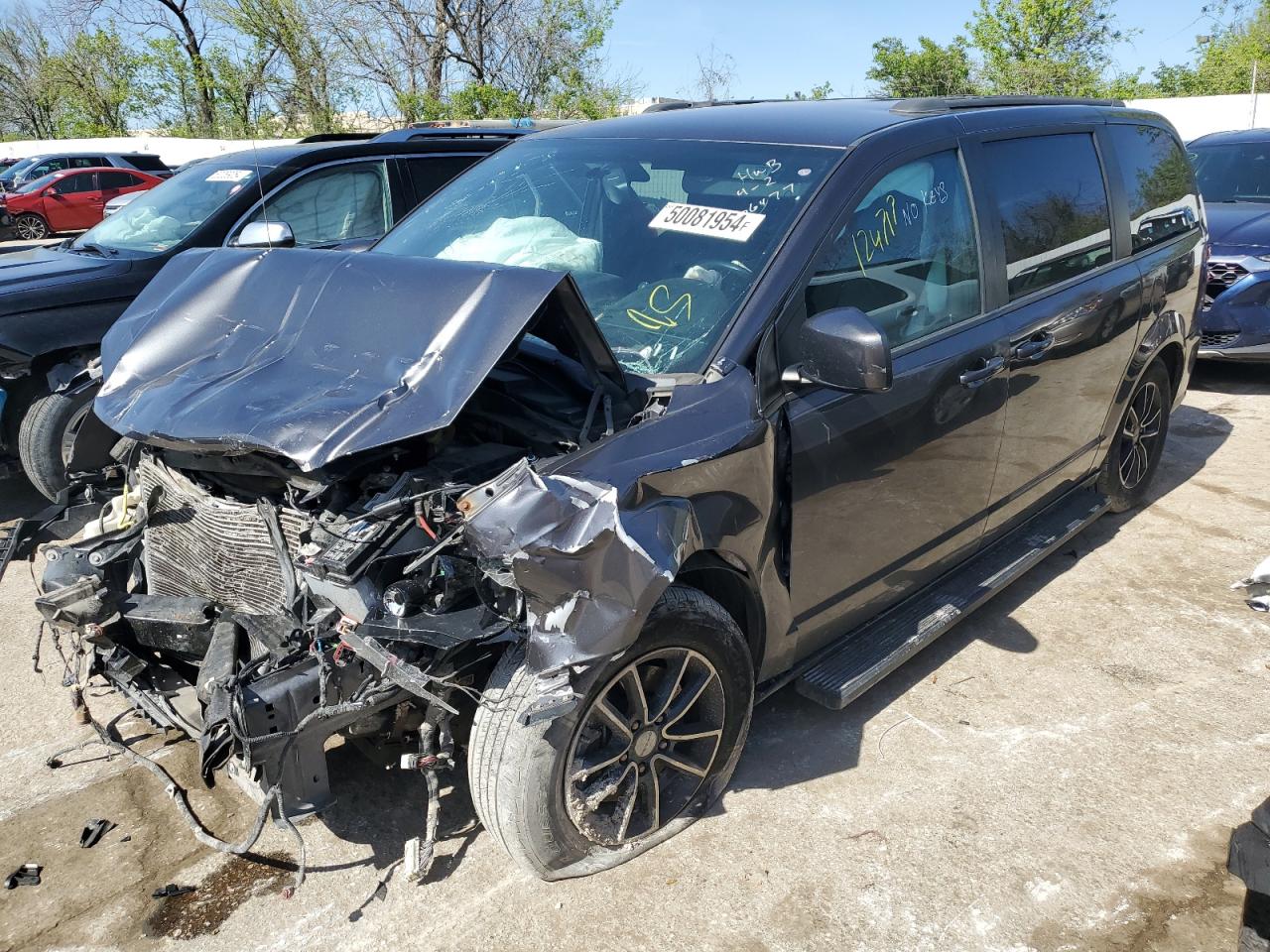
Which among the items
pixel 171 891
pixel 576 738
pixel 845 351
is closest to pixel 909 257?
pixel 845 351

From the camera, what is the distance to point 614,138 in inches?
145

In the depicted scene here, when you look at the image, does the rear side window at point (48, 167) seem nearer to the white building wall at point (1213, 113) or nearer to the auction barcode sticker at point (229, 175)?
the auction barcode sticker at point (229, 175)

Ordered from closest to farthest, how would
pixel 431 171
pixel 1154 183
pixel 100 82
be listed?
pixel 1154 183 → pixel 431 171 → pixel 100 82

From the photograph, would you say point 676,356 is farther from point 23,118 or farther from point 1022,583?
point 23,118

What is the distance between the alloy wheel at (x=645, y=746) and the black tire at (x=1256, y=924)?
4.37ft

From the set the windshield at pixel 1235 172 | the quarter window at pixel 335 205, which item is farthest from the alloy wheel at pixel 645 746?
the windshield at pixel 1235 172

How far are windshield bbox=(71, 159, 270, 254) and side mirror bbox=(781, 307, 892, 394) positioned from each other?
466cm

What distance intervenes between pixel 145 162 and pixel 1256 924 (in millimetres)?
26798

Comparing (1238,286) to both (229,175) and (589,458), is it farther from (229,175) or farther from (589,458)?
(229,175)

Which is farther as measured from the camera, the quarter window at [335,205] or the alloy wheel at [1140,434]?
the quarter window at [335,205]

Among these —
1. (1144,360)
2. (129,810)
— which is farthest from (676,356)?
(1144,360)

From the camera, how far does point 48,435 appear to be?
5.05 metres

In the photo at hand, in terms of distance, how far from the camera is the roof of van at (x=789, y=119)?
Answer: 3.31 metres

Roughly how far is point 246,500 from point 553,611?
1.07 metres
